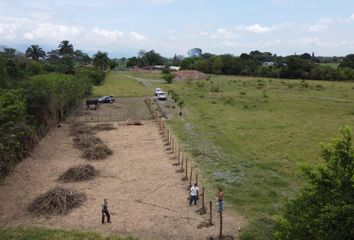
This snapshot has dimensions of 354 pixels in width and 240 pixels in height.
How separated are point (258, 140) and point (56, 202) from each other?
18407mm

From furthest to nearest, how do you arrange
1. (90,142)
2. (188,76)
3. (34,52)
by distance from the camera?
(34,52) < (188,76) < (90,142)

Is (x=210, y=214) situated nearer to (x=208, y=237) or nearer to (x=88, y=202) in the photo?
(x=208, y=237)

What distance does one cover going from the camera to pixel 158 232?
16344 millimetres

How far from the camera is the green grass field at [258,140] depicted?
19906 millimetres

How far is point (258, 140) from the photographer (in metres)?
32.3

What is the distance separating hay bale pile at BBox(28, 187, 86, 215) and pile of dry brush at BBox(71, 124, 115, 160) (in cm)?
771

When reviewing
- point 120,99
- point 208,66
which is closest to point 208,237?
point 120,99

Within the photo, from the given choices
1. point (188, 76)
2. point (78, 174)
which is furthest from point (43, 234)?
point (188, 76)

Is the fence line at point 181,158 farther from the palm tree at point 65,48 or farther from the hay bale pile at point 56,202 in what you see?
the palm tree at point 65,48

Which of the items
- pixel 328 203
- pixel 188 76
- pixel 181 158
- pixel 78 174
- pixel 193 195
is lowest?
pixel 78 174

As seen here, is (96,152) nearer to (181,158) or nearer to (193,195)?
(181,158)

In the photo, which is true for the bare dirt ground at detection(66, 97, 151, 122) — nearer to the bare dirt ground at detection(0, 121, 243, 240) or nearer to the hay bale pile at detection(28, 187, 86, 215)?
the bare dirt ground at detection(0, 121, 243, 240)

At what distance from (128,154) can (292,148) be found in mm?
11988

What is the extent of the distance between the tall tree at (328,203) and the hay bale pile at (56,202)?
37.9 feet
